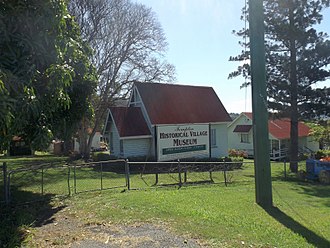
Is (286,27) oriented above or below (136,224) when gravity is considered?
above

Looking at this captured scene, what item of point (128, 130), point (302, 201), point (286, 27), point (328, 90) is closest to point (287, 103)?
point (328, 90)

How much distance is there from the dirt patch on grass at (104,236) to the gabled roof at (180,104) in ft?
69.0

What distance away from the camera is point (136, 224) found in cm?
755

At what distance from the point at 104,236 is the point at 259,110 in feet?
18.5

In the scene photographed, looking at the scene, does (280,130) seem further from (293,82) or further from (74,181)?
(74,181)

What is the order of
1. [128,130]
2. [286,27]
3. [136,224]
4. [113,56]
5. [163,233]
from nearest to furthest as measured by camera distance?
[163,233] < [136,224] < [286,27] < [128,130] < [113,56]

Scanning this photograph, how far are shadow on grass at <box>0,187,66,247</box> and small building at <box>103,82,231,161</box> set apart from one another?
1666 centimetres

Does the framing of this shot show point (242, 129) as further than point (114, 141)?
Yes

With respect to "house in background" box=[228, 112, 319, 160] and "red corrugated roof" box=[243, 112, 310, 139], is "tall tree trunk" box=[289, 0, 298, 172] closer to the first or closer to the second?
"red corrugated roof" box=[243, 112, 310, 139]

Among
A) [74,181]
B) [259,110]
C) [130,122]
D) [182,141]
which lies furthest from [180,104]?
[259,110]

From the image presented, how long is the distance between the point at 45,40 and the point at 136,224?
13.9 feet

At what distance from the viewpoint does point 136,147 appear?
92.7 ft

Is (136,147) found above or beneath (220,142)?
beneath

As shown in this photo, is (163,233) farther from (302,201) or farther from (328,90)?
(328,90)
